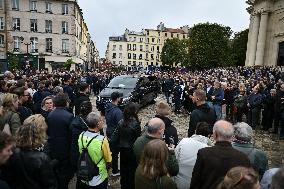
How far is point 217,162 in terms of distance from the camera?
4.27 metres

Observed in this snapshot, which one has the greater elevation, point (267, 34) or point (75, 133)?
point (267, 34)

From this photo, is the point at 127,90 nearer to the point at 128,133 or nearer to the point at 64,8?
the point at 128,133

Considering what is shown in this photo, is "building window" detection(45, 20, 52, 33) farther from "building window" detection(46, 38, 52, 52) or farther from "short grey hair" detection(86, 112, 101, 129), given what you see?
"short grey hair" detection(86, 112, 101, 129)

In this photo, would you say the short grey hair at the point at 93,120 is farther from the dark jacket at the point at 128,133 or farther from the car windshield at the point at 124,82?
the car windshield at the point at 124,82

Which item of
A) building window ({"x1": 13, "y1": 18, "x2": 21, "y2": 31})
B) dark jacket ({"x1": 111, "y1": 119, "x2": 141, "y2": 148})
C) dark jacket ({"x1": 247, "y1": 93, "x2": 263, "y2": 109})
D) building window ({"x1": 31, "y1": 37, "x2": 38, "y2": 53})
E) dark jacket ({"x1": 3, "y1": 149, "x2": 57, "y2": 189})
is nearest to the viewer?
dark jacket ({"x1": 3, "y1": 149, "x2": 57, "y2": 189})

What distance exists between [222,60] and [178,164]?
5571 cm

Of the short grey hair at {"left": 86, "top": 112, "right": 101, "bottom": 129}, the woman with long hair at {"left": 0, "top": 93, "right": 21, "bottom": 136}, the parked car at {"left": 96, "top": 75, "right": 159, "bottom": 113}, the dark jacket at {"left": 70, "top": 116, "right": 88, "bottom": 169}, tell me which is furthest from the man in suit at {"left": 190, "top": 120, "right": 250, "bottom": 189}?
the parked car at {"left": 96, "top": 75, "right": 159, "bottom": 113}

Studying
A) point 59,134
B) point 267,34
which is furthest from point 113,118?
point 267,34

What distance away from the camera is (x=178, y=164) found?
489 cm

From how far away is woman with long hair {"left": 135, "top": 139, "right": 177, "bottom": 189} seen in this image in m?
3.88

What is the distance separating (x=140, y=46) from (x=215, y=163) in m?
124

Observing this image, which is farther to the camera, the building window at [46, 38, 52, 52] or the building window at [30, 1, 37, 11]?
the building window at [46, 38, 52, 52]

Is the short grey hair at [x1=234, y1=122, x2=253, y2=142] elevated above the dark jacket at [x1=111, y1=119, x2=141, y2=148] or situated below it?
above

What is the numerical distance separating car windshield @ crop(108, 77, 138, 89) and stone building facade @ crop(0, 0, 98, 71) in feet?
128
